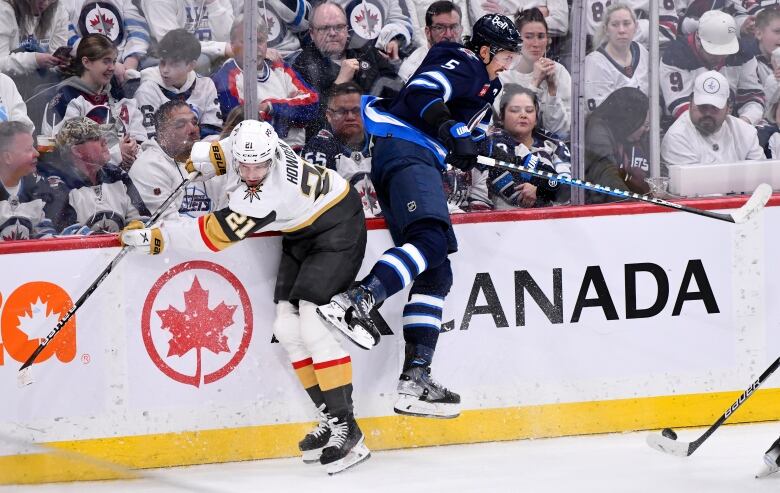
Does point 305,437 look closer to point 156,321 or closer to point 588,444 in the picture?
point 156,321

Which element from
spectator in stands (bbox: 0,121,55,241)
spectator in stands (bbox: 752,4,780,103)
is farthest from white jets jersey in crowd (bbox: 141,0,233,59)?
Answer: spectator in stands (bbox: 752,4,780,103)

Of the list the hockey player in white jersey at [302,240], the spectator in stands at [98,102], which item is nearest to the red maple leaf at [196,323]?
the hockey player in white jersey at [302,240]

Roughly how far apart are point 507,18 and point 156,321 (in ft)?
5.22

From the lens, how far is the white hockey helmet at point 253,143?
138 inches

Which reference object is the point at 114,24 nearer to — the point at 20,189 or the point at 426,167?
the point at 20,189

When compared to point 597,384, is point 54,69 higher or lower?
higher

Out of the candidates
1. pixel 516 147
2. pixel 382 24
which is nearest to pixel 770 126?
pixel 516 147

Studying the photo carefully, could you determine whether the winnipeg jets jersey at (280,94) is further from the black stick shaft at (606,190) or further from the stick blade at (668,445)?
the stick blade at (668,445)

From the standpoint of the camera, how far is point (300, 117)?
4.07 meters

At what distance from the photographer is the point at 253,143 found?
3.50 m

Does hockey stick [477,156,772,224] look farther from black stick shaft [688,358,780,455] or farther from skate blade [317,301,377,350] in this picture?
skate blade [317,301,377,350]

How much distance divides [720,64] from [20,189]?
2621 mm

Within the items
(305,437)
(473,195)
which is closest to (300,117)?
A: (473,195)

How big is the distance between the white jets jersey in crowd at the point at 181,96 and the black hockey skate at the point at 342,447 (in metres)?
1.13
